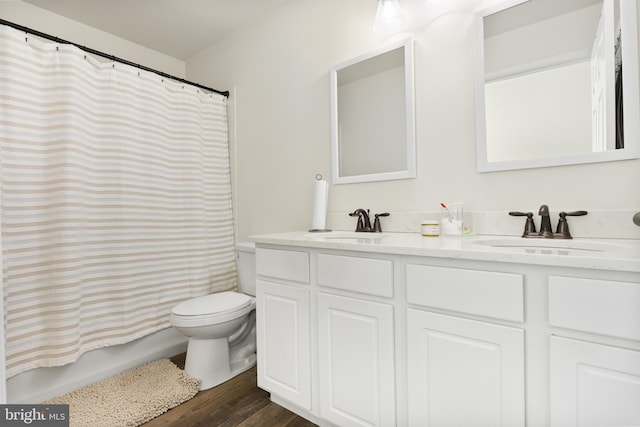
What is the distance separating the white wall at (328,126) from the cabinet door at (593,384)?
0.63m

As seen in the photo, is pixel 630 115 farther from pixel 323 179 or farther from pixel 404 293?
pixel 323 179

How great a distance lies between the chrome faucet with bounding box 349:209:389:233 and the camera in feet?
5.58

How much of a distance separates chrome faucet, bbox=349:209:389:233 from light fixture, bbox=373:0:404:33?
95cm

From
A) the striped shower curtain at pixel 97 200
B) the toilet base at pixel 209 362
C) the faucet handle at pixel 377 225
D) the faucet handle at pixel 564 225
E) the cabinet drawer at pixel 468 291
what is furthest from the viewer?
the toilet base at pixel 209 362

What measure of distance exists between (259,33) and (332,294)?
1981mm

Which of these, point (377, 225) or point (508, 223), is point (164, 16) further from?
point (508, 223)

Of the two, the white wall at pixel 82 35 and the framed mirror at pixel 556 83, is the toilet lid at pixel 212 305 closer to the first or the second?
the framed mirror at pixel 556 83

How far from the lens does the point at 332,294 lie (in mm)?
1319

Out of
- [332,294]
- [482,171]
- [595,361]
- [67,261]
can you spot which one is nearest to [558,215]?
[482,171]

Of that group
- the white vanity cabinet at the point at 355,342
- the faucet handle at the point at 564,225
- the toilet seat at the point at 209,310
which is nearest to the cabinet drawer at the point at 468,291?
the white vanity cabinet at the point at 355,342

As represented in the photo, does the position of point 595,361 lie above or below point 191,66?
below

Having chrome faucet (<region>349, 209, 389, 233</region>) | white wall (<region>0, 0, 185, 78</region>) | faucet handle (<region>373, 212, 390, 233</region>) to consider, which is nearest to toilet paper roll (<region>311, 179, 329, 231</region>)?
chrome faucet (<region>349, 209, 389, 233</region>)

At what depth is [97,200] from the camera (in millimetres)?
1840

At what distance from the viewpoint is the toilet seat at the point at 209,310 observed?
172cm
